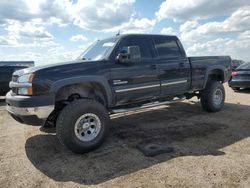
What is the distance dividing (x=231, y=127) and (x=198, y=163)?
2.44 m

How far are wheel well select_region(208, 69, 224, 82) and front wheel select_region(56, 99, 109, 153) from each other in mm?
4201

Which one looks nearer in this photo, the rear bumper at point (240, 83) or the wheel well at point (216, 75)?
the wheel well at point (216, 75)

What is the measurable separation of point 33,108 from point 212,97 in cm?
Answer: 512

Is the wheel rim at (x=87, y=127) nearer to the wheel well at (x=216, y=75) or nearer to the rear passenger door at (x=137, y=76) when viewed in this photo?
the rear passenger door at (x=137, y=76)

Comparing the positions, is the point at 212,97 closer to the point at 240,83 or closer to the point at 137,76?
the point at 137,76

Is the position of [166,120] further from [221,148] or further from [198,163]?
[198,163]

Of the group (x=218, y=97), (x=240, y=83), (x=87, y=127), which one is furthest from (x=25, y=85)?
(x=240, y=83)

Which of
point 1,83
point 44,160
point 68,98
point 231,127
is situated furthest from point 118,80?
point 1,83

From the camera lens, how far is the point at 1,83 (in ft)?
37.5

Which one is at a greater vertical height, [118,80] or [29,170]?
[118,80]

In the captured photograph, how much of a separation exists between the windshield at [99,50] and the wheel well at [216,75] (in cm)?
340

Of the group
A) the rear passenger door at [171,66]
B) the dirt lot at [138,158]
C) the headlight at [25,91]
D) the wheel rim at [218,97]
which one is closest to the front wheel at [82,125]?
the dirt lot at [138,158]

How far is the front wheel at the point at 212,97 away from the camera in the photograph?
25.0 ft

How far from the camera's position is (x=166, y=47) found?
6.60m
